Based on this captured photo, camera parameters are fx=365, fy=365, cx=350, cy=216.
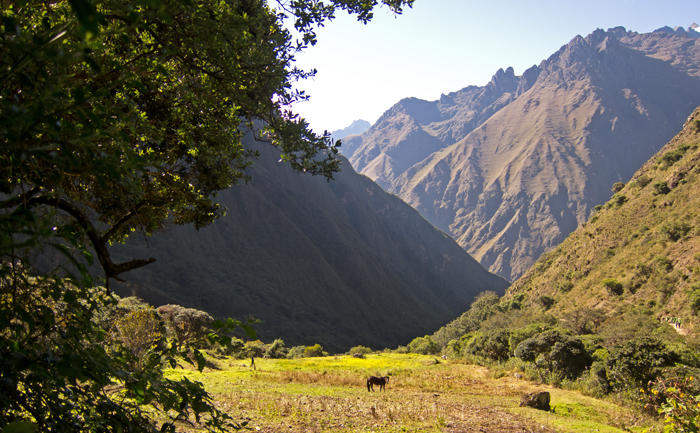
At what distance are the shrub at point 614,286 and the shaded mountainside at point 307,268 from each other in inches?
1448

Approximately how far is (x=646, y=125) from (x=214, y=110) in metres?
255

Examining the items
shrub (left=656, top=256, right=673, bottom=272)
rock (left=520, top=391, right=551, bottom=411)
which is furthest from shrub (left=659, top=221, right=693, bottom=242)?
rock (left=520, top=391, right=551, bottom=411)

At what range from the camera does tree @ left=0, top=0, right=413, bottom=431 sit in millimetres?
1373

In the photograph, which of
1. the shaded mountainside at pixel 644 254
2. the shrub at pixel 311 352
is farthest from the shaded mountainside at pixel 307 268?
the shaded mountainside at pixel 644 254

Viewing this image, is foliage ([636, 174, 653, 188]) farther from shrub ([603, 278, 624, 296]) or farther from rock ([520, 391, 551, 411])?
rock ([520, 391, 551, 411])

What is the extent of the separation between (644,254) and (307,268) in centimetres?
5867

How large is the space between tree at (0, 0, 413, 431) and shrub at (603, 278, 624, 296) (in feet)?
129

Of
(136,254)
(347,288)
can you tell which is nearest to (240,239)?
(136,254)

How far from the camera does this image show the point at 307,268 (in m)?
79.7

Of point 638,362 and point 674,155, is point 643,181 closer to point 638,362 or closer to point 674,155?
point 674,155

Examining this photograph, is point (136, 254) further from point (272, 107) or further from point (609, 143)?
point (609, 143)

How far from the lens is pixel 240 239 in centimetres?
7131

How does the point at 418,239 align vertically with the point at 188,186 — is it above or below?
above

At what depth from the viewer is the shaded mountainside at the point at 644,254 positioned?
29.9 m
